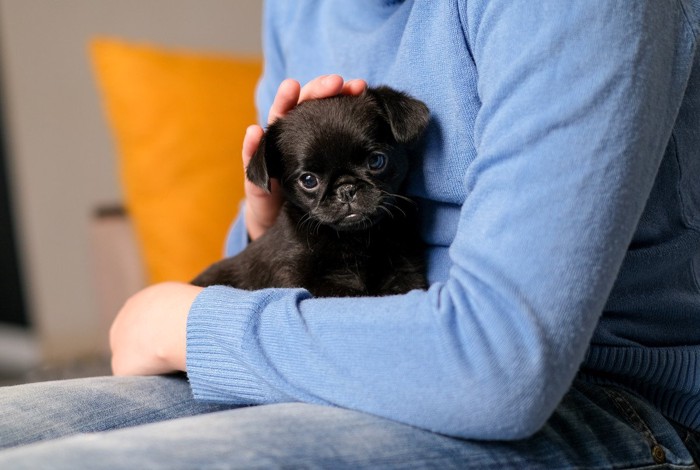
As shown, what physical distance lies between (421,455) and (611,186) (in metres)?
0.36

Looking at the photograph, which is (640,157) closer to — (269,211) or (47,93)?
(269,211)

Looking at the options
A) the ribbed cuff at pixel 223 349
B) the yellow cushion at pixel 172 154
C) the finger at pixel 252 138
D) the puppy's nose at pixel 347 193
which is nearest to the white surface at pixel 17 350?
the yellow cushion at pixel 172 154

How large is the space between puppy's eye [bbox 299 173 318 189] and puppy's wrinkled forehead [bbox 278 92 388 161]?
0.13 feet

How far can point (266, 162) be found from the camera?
1.41 m

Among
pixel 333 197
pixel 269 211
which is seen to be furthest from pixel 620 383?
pixel 269 211

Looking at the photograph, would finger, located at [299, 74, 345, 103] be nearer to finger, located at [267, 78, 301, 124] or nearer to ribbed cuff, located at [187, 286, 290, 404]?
finger, located at [267, 78, 301, 124]

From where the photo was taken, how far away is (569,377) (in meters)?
0.86

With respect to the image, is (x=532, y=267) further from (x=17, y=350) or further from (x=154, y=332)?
(x=17, y=350)

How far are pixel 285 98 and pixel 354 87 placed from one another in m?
0.13

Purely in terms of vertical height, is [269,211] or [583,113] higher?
[583,113]

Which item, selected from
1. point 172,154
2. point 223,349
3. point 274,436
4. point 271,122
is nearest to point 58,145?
point 172,154

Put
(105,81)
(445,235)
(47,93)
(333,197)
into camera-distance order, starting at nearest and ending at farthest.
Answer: (445,235) < (333,197) < (105,81) < (47,93)

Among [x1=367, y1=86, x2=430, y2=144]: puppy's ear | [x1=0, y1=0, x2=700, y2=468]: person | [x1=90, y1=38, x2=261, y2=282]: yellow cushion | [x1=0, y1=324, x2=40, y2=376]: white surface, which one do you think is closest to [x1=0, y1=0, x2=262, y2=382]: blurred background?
[x1=0, y1=324, x2=40, y2=376]: white surface

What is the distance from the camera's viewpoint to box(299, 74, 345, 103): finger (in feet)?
4.24
